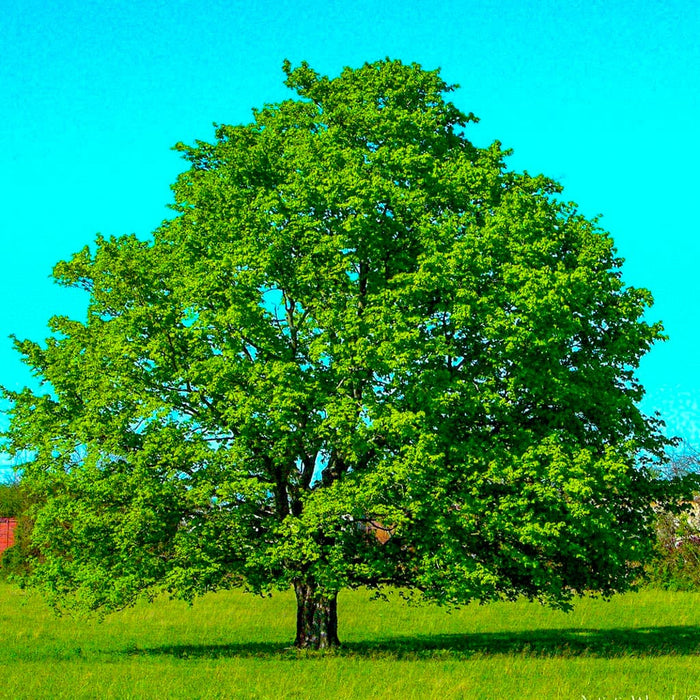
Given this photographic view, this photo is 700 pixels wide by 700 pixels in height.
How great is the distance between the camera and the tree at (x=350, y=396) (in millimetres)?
25500

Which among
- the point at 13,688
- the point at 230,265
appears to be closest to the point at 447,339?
the point at 230,265

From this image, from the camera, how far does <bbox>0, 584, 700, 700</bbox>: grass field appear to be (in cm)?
2256

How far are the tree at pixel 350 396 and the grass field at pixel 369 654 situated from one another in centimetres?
223

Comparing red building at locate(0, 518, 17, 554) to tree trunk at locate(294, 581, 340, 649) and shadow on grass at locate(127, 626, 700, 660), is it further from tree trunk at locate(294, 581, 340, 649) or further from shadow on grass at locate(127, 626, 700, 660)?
tree trunk at locate(294, 581, 340, 649)

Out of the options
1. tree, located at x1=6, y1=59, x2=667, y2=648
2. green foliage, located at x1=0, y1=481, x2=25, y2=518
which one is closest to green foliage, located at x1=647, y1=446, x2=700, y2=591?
tree, located at x1=6, y1=59, x2=667, y2=648

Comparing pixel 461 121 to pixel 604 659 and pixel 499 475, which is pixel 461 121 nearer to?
pixel 499 475

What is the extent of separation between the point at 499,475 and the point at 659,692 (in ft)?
22.1

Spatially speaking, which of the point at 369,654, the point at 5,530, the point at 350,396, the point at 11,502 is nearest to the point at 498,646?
the point at 369,654

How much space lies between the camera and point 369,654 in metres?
28.8

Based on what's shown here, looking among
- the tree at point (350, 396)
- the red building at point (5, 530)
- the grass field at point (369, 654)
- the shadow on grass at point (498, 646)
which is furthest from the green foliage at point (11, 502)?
the tree at point (350, 396)

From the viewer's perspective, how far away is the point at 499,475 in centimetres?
2534

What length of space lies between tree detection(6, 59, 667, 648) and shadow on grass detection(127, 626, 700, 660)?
233 centimetres

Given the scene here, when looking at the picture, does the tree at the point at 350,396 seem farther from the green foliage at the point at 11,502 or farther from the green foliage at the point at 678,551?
the green foliage at the point at 11,502

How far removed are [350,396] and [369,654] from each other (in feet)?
27.8
